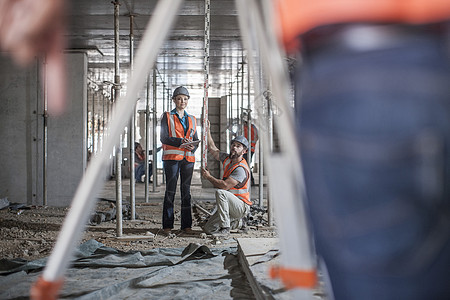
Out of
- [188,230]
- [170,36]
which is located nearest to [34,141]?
[170,36]

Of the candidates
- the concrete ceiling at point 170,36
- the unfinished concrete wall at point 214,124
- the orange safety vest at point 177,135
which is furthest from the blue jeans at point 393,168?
the unfinished concrete wall at point 214,124

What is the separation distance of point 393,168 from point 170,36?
8299 millimetres

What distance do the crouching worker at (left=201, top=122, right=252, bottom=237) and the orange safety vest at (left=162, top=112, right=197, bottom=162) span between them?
296 millimetres

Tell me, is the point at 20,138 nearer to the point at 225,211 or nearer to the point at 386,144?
the point at 225,211

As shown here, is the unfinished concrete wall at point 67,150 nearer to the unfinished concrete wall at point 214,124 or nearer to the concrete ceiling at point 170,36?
the concrete ceiling at point 170,36

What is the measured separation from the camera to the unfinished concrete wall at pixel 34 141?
845 centimetres

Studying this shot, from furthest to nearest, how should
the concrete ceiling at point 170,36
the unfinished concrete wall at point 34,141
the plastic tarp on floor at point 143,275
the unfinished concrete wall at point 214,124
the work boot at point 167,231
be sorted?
the unfinished concrete wall at point 214,124, the unfinished concrete wall at point 34,141, the concrete ceiling at point 170,36, the work boot at point 167,231, the plastic tarp on floor at point 143,275

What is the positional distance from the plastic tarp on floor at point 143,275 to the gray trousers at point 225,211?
1104 mm

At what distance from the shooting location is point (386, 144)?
0.81 meters

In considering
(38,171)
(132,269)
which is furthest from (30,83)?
(132,269)

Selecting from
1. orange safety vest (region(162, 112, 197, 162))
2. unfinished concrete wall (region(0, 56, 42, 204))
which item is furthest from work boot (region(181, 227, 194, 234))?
unfinished concrete wall (region(0, 56, 42, 204))

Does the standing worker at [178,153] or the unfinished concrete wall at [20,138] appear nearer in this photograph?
the standing worker at [178,153]

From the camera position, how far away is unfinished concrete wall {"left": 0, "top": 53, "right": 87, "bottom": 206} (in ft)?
27.7

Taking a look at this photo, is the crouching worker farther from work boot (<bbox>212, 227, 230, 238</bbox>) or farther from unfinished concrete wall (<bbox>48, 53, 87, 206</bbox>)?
unfinished concrete wall (<bbox>48, 53, 87, 206</bbox>)
